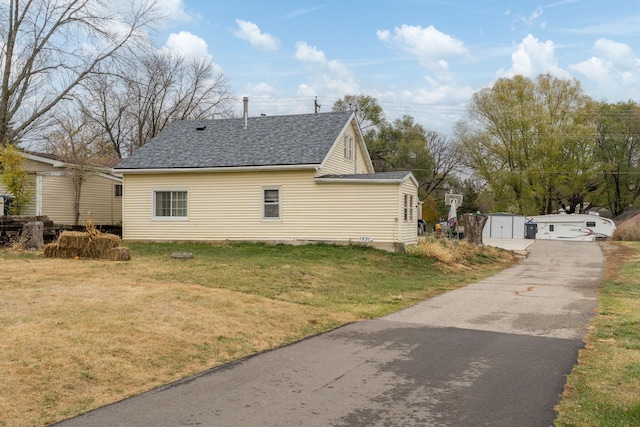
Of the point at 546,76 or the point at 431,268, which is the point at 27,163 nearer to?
the point at 431,268

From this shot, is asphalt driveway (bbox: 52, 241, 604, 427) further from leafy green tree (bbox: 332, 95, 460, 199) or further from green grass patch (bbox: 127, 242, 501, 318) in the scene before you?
leafy green tree (bbox: 332, 95, 460, 199)

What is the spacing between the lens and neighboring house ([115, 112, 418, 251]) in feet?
73.2

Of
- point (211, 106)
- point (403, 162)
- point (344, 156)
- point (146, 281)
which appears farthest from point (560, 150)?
point (146, 281)

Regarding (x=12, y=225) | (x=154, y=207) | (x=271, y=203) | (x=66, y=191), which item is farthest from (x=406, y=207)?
(x=66, y=191)

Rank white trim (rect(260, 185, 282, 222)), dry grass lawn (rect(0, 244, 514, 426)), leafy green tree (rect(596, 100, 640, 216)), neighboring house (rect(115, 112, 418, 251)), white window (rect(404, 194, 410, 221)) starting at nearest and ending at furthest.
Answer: dry grass lawn (rect(0, 244, 514, 426)) < neighboring house (rect(115, 112, 418, 251)) < white window (rect(404, 194, 410, 221)) < white trim (rect(260, 185, 282, 222)) < leafy green tree (rect(596, 100, 640, 216))

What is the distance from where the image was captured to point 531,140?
54.1 metres

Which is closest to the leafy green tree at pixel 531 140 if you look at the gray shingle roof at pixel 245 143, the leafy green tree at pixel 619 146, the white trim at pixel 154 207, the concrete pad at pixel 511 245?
the leafy green tree at pixel 619 146

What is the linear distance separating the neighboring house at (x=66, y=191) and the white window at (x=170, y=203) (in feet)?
10.8

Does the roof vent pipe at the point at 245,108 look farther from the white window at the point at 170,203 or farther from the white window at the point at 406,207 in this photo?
the white window at the point at 406,207

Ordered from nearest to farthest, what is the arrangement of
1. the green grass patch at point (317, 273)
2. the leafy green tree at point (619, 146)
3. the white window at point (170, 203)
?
the green grass patch at point (317, 273), the white window at point (170, 203), the leafy green tree at point (619, 146)

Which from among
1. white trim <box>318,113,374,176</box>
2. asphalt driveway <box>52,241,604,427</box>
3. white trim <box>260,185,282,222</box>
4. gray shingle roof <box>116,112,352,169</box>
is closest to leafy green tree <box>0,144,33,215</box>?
gray shingle roof <box>116,112,352,169</box>

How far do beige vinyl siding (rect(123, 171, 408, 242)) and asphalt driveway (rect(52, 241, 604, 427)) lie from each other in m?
10.9

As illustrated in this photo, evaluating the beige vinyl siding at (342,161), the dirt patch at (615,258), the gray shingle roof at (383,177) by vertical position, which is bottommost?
the dirt patch at (615,258)

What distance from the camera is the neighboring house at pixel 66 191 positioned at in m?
25.8
